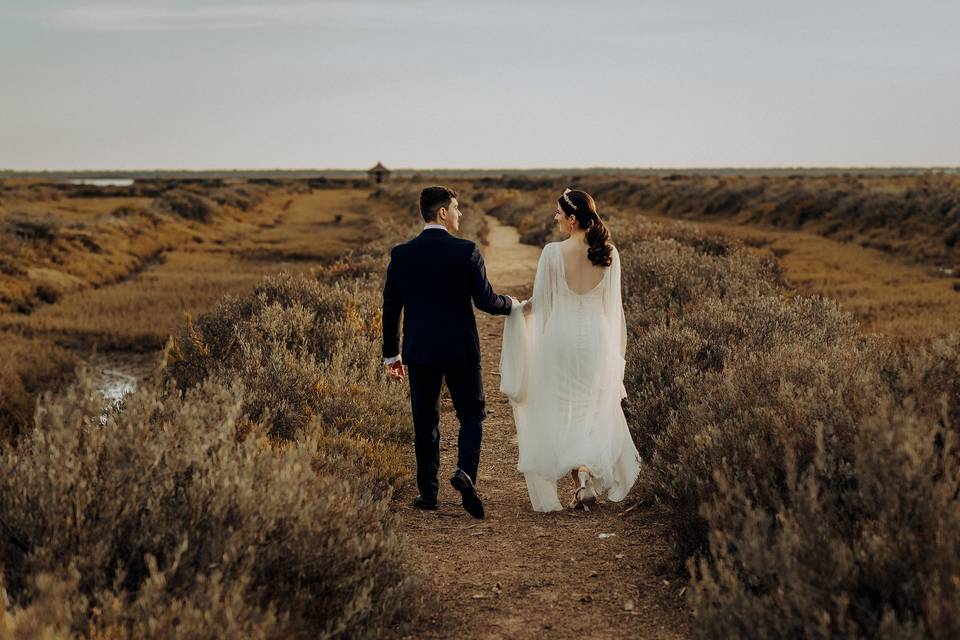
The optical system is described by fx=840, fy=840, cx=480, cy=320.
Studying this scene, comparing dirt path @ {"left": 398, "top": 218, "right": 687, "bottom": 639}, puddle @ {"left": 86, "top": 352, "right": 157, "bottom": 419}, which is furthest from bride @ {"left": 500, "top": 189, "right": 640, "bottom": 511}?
puddle @ {"left": 86, "top": 352, "right": 157, "bottom": 419}

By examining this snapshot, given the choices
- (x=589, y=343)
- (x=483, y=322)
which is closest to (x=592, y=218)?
(x=589, y=343)

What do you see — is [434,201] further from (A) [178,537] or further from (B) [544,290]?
(A) [178,537]

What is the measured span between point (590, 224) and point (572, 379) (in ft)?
3.56

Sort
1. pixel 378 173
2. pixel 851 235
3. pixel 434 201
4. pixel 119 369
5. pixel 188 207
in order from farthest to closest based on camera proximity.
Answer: pixel 378 173 → pixel 188 207 → pixel 851 235 → pixel 119 369 → pixel 434 201

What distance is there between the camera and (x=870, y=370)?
511 cm

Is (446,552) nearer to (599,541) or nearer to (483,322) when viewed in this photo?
(599,541)

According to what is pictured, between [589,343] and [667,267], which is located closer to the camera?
[589,343]

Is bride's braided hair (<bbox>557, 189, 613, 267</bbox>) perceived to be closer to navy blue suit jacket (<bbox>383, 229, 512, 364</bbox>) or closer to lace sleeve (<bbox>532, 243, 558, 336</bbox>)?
lace sleeve (<bbox>532, 243, 558, 336</bbox>)

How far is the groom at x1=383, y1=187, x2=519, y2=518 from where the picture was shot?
537 centimetres

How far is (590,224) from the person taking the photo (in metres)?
5.64

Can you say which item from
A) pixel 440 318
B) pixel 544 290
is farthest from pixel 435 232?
pixel 544 290

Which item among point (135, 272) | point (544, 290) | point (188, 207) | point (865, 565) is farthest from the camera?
point (188, 207)

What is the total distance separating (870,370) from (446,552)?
2803mm

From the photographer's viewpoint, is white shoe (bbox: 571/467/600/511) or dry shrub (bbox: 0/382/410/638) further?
white shoe (bbox: 571/467/600/511)
